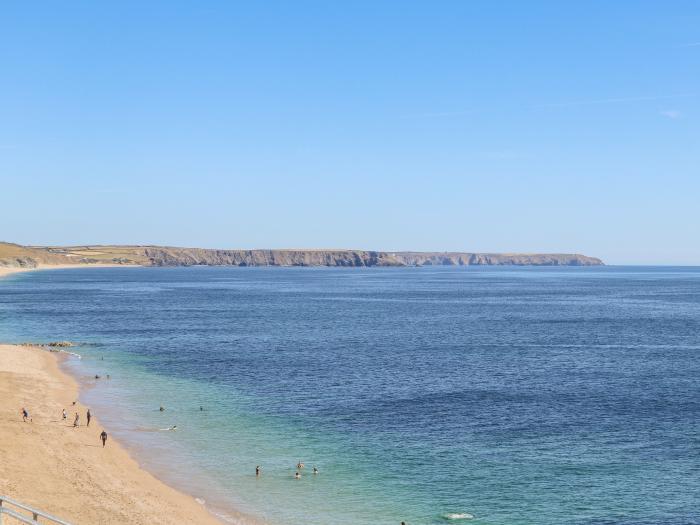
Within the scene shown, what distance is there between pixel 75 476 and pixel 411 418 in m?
29.7

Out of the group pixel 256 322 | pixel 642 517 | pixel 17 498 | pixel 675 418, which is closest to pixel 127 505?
pixel 17 498

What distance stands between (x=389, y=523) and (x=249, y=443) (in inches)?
Result: 745

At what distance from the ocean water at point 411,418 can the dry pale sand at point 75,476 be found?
2.21 meters

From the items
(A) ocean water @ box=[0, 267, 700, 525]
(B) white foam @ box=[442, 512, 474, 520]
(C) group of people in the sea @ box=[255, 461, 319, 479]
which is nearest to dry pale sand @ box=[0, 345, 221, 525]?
(A) ocean water @ box=[0, 267, 700, 525]

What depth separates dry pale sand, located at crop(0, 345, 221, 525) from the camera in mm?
41156

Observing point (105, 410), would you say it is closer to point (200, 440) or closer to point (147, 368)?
point (200, 440)

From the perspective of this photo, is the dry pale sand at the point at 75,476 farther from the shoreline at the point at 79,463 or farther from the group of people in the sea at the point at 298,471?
the group of people in the sea at the point at 298,471

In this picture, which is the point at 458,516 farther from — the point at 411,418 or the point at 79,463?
the point at 79,463

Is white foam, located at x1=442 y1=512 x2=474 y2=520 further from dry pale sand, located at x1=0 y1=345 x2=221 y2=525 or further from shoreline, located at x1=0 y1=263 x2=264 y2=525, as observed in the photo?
dry pale sand, located at x1=0 y1=345 x2=221 y2=525

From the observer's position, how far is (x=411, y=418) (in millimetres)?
64750

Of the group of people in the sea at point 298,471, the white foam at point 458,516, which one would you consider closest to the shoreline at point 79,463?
the group of people in the sea at point 298,471

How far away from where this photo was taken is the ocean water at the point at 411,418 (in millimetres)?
45156

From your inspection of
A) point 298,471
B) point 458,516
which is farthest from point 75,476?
point 458,516

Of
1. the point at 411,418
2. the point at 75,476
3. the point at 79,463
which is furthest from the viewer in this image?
the point at 411,418
